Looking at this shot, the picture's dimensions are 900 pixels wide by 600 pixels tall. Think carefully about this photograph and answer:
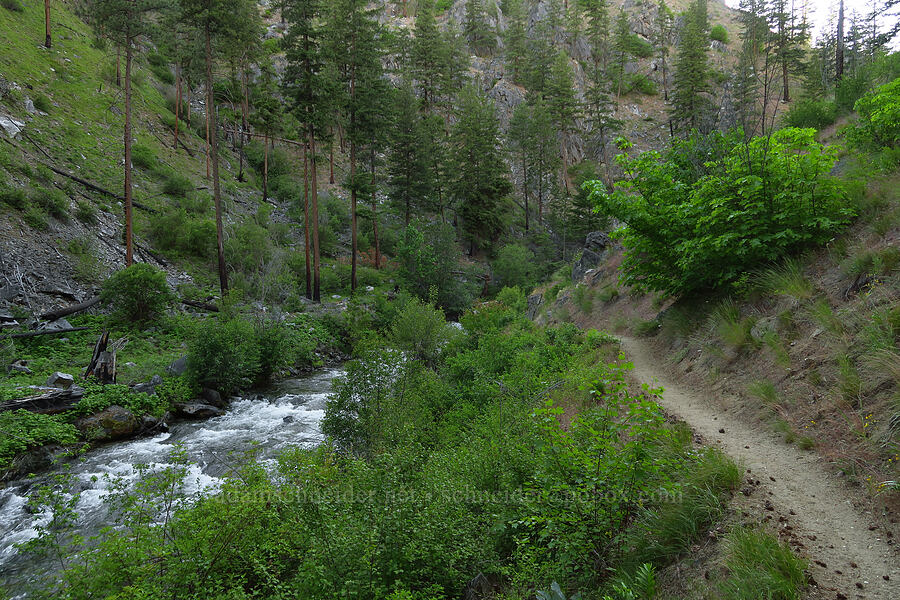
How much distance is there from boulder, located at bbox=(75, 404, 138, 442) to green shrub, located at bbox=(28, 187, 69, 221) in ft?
40.4

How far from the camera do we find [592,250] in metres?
21.6

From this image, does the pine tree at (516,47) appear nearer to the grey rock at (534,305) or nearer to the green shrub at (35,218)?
the grey rock at (534,305)

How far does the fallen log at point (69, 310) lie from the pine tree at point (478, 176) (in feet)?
89.9

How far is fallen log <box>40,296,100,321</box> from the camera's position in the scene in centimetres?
1494

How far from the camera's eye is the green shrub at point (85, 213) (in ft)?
63.4

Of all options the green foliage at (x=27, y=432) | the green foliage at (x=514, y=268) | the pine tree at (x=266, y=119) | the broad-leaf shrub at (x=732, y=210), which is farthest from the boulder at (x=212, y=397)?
the green foliage at (x=514, y=268)

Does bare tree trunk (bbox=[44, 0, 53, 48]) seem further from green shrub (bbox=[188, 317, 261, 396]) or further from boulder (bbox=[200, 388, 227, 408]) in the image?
boulder (bbox=[200, 388, 227, 408])

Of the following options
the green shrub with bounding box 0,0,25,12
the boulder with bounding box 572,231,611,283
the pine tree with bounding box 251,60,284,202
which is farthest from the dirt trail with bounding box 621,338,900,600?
the green shrub with bounding box 0,0,25,12

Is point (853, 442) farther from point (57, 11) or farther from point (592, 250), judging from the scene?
point (57, 11)

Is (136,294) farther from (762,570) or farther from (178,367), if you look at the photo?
(762,570)

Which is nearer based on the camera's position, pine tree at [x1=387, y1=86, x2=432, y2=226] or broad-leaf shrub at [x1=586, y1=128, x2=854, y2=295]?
broad-leaf shrub at [x1=586, y1=128, x2=854, y2=295]

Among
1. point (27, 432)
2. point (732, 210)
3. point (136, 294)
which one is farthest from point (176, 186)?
point (732, 210)

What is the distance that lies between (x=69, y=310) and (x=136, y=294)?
2111 mm

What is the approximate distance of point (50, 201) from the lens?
18094 millimetres
